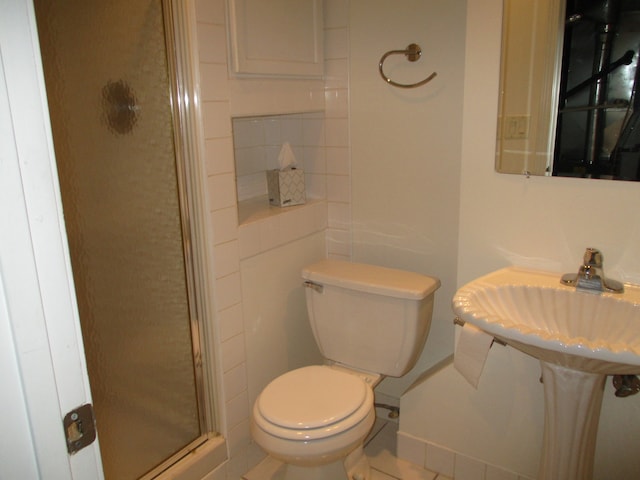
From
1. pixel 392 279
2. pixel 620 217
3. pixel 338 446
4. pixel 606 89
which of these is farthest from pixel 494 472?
pixel 606 89

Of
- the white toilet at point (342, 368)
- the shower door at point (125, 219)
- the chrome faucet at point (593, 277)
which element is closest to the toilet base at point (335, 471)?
the white toilet at point (342, 368)

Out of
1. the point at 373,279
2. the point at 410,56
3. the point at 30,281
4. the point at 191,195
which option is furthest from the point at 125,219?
the point at 410,56

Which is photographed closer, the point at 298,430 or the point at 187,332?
the point at 298,430

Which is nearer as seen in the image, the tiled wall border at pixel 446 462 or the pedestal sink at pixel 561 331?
the pedestal sink at pixel 561 331

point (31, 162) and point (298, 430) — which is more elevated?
point (31, 162)

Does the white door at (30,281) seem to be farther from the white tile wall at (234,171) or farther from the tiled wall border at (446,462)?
the tiled wall border at (446,462)

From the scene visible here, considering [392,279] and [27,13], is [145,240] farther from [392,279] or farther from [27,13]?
[27,13]

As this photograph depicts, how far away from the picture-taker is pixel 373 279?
183 centimetres

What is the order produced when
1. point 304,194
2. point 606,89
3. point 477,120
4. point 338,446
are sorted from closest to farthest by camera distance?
point 606,89
point 338,446
point 477,120
point 304,194

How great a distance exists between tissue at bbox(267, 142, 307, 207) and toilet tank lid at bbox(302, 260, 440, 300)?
0.98ft

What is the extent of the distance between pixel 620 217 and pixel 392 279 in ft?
2.43

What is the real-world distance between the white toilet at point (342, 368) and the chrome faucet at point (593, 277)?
49 cm

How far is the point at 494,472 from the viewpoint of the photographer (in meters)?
1.79

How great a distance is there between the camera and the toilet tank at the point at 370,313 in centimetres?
177
